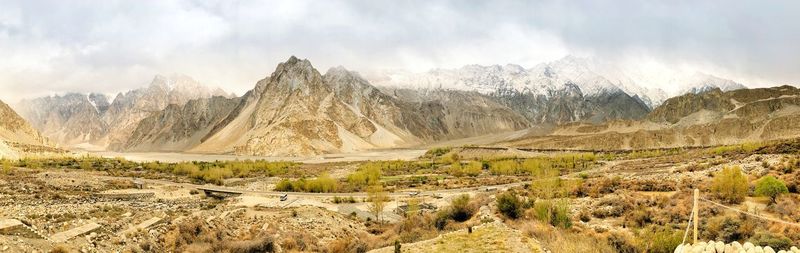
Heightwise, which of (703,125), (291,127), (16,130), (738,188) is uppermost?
(16,130)

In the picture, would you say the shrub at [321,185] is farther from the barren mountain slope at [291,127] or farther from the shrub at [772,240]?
the barren mountain slope at [291,127]

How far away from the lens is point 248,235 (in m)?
25.3

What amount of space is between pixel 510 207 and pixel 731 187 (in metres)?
10.8

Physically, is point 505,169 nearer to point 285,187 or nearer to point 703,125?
point 285,187

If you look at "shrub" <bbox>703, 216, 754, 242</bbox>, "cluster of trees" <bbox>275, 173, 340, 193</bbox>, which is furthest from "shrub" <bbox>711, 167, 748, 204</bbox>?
"cluster of trees" <bbox>275, 173, 340, 193</bbox>

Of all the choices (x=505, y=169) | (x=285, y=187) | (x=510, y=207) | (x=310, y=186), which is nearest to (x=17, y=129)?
(x=285, y=187)

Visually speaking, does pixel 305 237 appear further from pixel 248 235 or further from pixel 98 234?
pixel 98 234

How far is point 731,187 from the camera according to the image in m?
27.3

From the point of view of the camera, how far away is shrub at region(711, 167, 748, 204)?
88.0 feet

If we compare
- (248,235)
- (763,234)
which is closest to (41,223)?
(248,235)

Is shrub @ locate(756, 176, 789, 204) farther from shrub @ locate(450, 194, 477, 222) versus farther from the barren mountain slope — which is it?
the barren mountain slope

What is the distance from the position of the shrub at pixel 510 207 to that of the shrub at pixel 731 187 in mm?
9814

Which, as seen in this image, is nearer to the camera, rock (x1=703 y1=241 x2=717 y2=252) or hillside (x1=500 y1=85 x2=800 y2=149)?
rock (x1=703 y1=241 x2=717 y2=252)

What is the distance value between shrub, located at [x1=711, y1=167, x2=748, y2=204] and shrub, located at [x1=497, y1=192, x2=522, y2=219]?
32.2 ft
